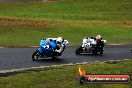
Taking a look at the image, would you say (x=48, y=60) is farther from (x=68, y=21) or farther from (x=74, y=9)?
(x=74, y=9)

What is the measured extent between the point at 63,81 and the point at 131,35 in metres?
21.8

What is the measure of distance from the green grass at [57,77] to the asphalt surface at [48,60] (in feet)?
6.49

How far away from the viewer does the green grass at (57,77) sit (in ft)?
48.2

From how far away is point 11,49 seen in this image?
83.1ft

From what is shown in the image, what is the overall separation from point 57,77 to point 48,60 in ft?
18.7

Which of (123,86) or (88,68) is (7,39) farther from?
(123,86)

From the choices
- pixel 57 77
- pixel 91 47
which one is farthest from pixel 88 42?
pixel 57 77

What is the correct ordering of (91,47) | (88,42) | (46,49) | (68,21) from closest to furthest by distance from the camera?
(46,49) < (88,42) < (91,47) < (68,21)

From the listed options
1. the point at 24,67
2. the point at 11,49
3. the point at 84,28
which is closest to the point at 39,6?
the point at 84,28

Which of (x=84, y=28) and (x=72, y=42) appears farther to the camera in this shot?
(x=84, y=28)

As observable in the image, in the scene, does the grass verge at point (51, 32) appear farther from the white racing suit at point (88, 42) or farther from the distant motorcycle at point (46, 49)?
the distant motorcycle at point (46, 49)

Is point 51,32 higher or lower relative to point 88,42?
lower

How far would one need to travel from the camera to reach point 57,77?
15922 mm

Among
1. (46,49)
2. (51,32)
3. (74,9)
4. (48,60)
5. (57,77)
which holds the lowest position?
(51,32)
